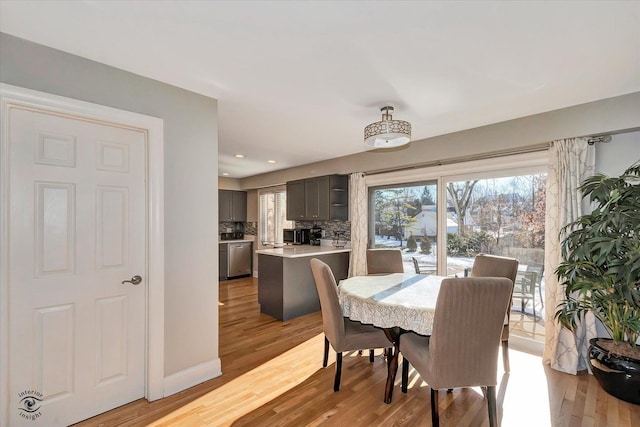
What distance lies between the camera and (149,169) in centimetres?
221

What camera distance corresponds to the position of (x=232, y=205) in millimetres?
7211

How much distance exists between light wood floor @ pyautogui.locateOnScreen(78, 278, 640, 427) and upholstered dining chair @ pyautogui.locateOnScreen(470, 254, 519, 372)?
23cm

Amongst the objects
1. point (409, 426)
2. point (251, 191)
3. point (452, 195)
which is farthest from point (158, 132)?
point (251, 191)

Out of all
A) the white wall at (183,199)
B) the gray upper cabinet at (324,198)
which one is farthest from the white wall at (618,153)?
the white wall at (183,199)

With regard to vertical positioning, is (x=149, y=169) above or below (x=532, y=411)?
above

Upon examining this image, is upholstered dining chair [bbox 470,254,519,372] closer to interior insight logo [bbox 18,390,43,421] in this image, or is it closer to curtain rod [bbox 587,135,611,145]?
curtain rod [bbox 587,135,611,145]

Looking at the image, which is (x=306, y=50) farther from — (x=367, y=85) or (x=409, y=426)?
(x=409, y=426)

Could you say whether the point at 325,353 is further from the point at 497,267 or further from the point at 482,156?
the point at 482,156

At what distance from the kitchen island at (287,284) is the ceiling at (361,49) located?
209 cm

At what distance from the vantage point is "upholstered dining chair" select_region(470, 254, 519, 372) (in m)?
2.61

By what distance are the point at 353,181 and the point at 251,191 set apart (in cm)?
358

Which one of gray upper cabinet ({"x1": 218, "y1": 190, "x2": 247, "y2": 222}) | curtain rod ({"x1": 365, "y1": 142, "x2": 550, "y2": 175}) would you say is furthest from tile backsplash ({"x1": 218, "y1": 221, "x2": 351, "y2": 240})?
curtain rod ({"x1": 365, "y1": 142, "x2": 550, "y2": 175})

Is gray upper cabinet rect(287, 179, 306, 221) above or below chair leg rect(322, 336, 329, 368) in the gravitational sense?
above

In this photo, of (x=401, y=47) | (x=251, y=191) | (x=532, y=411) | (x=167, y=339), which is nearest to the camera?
(x=401, y=47)
